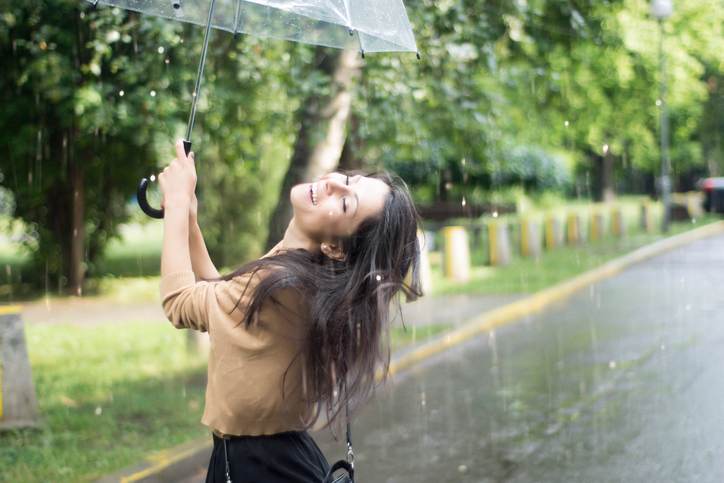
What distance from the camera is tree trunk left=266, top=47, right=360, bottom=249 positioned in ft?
31.3

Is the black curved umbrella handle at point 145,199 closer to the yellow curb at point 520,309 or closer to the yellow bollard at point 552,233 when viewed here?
the yellow curb at point 520,309

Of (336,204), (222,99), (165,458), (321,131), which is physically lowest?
(165,458)

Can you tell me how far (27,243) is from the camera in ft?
54.0

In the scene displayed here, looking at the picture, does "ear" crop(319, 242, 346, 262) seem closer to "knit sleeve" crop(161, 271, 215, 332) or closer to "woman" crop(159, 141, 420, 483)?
"woman" crop(159, 141, 420, 483)

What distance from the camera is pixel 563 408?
7.58 meters

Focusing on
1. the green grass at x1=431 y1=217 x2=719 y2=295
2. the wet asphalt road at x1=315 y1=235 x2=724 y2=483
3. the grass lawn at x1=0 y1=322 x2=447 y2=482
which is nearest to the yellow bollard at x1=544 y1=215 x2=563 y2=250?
the green grass at x1=431 y1=217 x2=719 y2=295

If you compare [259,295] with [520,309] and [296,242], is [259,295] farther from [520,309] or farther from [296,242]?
[520,309]

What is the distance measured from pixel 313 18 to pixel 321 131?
5804 mm

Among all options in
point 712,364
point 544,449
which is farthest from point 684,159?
point 544,449

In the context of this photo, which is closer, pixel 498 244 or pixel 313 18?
pixel 313 18

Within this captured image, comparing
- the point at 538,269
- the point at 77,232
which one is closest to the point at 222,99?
the point at 77,232

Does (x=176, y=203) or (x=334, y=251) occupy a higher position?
(x=176, y=203)

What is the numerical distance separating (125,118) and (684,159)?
35.9 metres

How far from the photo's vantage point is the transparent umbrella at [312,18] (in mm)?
3535
